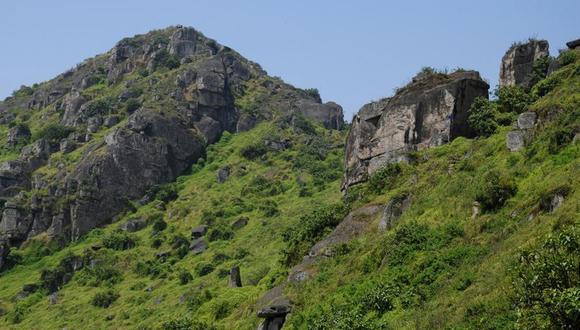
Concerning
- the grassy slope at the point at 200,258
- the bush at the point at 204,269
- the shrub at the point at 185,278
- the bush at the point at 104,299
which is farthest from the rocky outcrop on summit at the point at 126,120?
the bush at the point at 104,299

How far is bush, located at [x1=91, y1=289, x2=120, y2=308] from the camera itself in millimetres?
71750

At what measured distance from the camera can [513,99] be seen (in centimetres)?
4431

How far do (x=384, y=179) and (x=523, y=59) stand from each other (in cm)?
1553

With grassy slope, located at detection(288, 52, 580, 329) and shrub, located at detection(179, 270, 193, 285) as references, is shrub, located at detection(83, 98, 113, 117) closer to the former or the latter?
shrub, located at detection(179, 270, 193, 285)

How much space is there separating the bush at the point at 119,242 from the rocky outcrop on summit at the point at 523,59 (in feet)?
179

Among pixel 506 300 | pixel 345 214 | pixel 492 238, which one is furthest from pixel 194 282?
pixel 506 300

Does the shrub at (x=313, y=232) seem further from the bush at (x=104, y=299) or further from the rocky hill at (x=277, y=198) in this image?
the bush at (x=104, y=299)

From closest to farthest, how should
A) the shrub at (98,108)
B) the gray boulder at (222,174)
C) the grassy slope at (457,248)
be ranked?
1. the grassy slope at (457,248)
2. the gray boulder at (222,174)
3. the shrub at (98,108)

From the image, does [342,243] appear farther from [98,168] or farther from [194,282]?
[98,168]

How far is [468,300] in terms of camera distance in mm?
21141

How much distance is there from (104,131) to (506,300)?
107692 millimetres

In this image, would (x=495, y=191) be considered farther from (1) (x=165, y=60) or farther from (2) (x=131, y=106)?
(1) (x=165, y=60)

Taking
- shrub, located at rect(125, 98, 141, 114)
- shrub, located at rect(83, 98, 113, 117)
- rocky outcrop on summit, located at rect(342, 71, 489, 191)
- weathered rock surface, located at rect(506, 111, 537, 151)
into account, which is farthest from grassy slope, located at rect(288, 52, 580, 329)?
shrub, located at rect(83, 98, 113, 117)

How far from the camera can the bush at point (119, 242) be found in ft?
291
